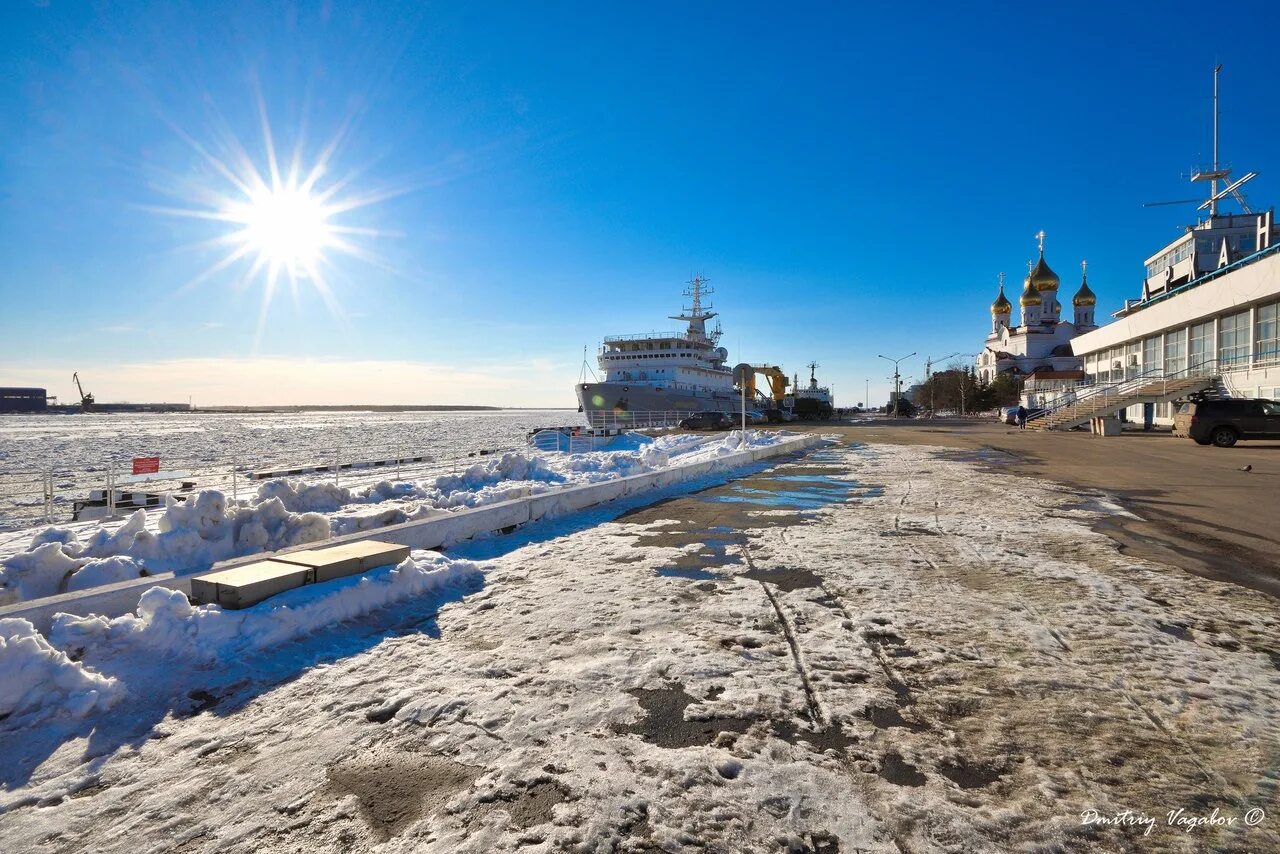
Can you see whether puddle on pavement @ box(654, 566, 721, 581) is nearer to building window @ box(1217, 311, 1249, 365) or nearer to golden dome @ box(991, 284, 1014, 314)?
building window @ box(1217, 311, 1249, 365)

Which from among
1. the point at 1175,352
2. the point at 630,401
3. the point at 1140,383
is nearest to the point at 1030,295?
the point at 1175,352

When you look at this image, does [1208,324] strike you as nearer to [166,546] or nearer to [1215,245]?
[1215,245]

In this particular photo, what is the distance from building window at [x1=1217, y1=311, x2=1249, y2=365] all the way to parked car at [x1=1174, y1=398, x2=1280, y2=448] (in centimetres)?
1115

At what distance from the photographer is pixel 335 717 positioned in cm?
304

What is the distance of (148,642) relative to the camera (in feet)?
12.1

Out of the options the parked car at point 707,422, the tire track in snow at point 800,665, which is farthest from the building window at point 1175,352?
the tire track in snow at point 800,665

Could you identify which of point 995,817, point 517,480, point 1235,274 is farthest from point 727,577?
point 1235,274

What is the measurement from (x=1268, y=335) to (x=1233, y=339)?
2.94 m

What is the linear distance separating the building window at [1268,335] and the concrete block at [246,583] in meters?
38.6

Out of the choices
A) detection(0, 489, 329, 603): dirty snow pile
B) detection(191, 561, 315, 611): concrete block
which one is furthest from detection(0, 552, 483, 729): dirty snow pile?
detection(0, 489, 329, 603): dirty snow pile

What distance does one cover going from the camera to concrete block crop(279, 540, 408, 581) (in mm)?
4773

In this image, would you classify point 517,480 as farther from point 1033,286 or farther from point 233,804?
point 1033,286

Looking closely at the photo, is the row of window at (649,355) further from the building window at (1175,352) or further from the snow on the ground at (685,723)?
the snow on the ground at (685,723)

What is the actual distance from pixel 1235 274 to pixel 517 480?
36762mm
